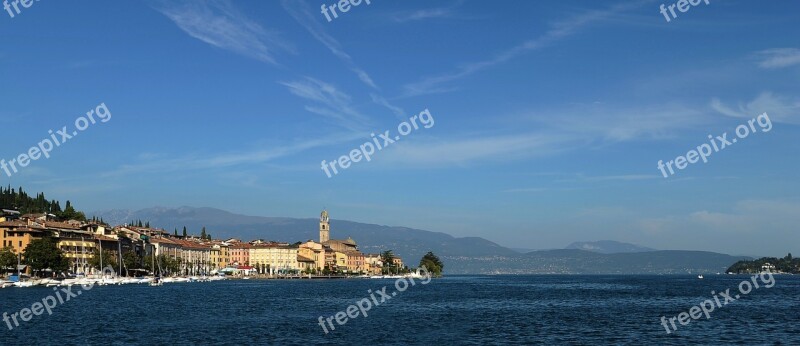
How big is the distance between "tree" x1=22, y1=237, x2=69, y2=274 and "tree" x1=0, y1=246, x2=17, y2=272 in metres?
2.04

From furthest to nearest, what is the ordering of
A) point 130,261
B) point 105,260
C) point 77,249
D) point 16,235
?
point 130,261, point 105,260, point 77,249, point 16,235

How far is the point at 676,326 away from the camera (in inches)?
2228

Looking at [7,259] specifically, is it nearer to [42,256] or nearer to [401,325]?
[42,256]

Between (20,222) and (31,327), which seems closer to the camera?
(31,327)

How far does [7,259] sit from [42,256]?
17.8 ft

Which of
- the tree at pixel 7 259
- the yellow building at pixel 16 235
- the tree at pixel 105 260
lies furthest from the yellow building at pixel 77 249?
the tree at pixel 7 259

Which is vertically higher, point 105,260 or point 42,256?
point 105,260

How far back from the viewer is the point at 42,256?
13900cm

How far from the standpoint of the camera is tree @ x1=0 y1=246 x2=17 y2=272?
449 ft

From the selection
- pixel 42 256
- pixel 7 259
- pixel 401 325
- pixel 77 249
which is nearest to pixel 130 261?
pixel 77 249

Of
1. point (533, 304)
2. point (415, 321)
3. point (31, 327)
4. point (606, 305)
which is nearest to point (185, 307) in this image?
point (31, 327)

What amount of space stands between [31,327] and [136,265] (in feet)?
422

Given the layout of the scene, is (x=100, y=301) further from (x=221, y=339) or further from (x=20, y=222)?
(x=20, y=222)

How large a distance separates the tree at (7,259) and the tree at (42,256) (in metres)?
2.04
